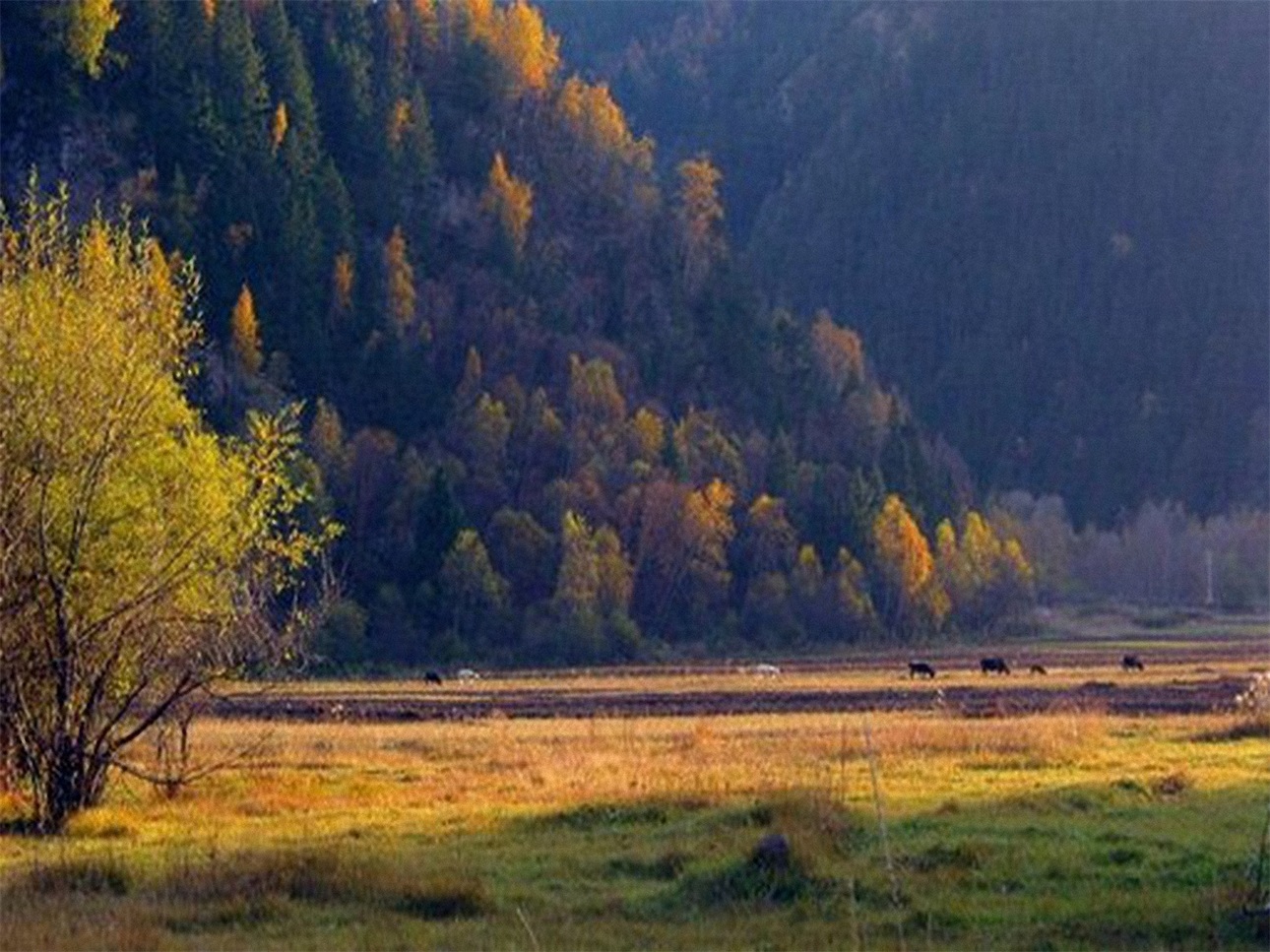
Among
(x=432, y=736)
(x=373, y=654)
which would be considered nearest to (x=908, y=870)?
(x=432, y=736)

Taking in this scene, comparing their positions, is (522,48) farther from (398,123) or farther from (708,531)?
(708,531)

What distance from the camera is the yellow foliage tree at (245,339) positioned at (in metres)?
115

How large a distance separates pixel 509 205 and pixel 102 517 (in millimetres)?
107623

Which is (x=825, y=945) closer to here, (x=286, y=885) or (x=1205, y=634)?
(x=286, y=885)

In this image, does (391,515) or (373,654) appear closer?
(373,654)

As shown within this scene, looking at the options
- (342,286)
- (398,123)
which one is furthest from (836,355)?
(342,286)

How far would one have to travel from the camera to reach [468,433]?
124125 millimetres

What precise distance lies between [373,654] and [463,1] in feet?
209

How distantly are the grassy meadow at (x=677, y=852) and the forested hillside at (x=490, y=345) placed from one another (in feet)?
211

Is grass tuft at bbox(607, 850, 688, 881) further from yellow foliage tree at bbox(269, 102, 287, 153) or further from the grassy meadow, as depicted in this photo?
yellow foliage tree at bbox(269, 102, 287, 153)

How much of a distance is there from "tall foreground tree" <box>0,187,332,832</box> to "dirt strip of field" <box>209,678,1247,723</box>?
22.3 m

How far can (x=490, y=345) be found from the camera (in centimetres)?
13325

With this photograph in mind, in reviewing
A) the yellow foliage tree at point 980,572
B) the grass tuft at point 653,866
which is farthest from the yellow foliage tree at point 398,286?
the grass tuft at point 653,866

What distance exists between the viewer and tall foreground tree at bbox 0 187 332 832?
101ft
